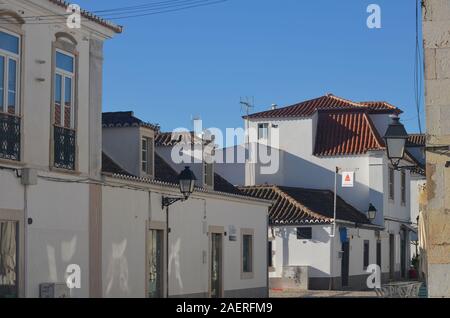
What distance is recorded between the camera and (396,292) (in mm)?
15430

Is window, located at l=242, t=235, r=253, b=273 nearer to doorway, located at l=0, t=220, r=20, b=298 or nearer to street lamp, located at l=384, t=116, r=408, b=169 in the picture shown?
doorway, located at l=0, t=220, r=20, b=298

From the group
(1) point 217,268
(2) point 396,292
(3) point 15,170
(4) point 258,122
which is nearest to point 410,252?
(4) point 258,122

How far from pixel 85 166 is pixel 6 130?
279cm

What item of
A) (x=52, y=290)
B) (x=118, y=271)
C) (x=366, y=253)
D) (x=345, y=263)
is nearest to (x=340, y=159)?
(x=366, y=253)

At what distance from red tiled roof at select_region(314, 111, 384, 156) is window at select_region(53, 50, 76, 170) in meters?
22.0

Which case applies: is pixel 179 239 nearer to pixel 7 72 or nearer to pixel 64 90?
pixel 64 90

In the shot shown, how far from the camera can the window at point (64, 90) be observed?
54.4 ft

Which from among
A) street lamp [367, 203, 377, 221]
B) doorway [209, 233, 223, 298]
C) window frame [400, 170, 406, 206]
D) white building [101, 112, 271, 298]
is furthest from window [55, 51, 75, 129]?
window frame [400, 170, 406, 206]

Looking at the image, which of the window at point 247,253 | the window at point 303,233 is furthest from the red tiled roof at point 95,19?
the window at point 303,233

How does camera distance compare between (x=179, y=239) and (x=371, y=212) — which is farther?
(x=371, y=212)

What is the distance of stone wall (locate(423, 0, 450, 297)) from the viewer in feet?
37.3

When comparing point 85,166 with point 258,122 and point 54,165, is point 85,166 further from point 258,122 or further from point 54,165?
point 258,122

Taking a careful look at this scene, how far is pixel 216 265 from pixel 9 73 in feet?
34.9

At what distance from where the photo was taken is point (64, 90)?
16.9 meters
